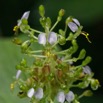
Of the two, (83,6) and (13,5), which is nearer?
(83,6)

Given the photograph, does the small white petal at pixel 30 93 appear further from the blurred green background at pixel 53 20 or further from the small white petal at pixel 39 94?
the blurred green background at pixel 53 20

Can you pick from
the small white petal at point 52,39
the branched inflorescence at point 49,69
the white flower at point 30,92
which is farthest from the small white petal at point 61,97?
the small white petal at point 52,39

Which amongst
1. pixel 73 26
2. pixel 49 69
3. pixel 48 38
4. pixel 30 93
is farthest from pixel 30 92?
pixel 73 26

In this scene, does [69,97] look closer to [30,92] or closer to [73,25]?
[30,92]

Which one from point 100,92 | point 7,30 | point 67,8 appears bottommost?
point 100,92

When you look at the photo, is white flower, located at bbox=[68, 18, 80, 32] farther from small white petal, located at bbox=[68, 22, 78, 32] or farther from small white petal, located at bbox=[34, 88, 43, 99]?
small white petal, located at bbox=[34, 88, 43, 99]

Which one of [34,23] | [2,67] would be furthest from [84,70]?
[34,23]

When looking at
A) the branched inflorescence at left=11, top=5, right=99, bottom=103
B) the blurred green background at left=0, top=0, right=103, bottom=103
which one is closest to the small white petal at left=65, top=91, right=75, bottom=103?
the branched inflorescence at left=11, top=5, right=99, bottom=103

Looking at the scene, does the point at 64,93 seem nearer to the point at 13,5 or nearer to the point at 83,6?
the point at 83,6
